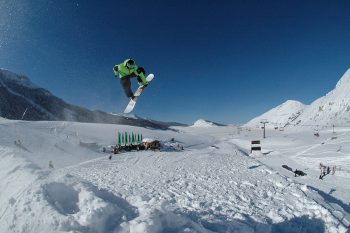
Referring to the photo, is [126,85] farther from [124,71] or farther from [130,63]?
[130,63]

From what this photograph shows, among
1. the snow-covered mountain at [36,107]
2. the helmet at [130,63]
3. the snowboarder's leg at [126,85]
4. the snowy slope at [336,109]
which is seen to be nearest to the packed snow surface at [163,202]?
the snowboarder's leg at [126,85]

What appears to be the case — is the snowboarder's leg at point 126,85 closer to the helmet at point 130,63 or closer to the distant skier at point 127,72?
the distant skier at point 127,72

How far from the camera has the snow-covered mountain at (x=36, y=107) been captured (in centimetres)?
15550

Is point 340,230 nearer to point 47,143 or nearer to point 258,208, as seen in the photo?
point 258,208

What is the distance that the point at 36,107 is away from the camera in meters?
168

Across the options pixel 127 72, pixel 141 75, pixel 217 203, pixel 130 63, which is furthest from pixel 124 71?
pixel 217 203

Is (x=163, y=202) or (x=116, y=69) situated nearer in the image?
(x=163, y=202)

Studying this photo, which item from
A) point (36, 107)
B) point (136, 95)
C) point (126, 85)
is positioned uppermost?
point (36, 107)

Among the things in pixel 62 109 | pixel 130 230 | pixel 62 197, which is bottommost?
pixel 130 230

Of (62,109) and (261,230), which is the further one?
(62,109)

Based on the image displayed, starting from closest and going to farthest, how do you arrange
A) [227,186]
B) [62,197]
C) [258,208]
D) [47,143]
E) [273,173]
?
[62,197] → [258,208] → [227,186] → [273,173] → [47,143]

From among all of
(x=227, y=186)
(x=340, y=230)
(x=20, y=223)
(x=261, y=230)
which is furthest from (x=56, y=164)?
(x=340, y=230)

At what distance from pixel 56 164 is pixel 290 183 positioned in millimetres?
18416

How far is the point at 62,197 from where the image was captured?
297 inches
